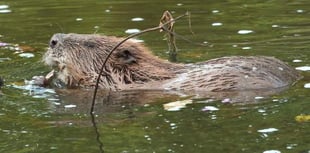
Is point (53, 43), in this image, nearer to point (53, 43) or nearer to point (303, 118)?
point (53, 43)

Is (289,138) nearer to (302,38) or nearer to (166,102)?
(166,102)

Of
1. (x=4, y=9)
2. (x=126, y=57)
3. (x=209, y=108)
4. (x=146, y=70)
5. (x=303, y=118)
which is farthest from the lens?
(x=4, y=9)

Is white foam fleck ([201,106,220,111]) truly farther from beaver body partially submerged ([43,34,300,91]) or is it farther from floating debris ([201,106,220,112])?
beaver body partially submerged ([43,34,300,91])

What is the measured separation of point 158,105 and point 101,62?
5.16 feet

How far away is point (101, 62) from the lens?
10484 mm

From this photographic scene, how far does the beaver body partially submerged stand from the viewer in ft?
31.8

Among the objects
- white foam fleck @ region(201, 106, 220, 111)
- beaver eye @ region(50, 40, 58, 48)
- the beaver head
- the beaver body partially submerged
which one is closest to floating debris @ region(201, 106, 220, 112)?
white foam fleck @ region(201, 106, 220, 111)

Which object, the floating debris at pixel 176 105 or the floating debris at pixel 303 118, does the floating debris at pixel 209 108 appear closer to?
the floating debris at pixel 176 105

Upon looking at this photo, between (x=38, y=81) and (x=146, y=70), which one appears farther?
(x=38, y=81)

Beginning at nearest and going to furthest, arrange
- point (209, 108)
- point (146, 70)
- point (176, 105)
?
point (209, 108)
point (176, 105)
point (146, 70)

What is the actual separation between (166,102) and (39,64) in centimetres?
294

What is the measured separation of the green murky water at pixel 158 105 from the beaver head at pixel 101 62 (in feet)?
1.02

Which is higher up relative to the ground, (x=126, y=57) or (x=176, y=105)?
(x=126, y=57)

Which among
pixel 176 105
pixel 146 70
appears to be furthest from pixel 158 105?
pixel 146 70
